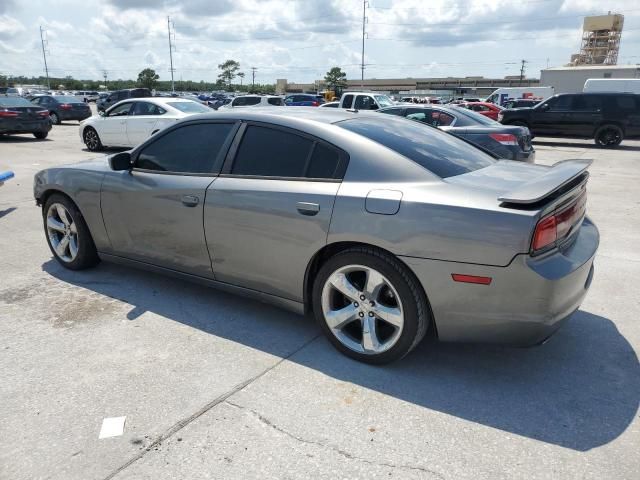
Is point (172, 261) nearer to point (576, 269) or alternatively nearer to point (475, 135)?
point (576, 269)

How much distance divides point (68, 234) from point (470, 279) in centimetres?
370

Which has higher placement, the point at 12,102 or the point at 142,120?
the point at 12,102

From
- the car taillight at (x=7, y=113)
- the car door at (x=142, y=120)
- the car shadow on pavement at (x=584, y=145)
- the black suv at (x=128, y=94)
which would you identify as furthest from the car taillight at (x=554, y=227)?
the black suv at (x=128, y=94)

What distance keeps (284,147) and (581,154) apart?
1474cm

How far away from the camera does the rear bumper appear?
2.56 meters

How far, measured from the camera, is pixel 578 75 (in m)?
48.2

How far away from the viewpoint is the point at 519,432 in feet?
8.21

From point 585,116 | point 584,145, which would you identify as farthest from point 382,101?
point 584,145

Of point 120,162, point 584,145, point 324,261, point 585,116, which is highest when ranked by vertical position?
point 120,162

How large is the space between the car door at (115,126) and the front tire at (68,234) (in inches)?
378

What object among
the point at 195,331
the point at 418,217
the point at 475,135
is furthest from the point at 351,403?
the point at 475,135

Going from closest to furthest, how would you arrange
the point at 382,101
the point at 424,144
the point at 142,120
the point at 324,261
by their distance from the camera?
the point at 324,261 → the point at 424,144 → the point at 142,120 → the point at 382,101

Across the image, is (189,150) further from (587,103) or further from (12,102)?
(587,103)

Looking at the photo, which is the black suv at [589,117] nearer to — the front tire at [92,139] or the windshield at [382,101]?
the windshield at [382,101]
